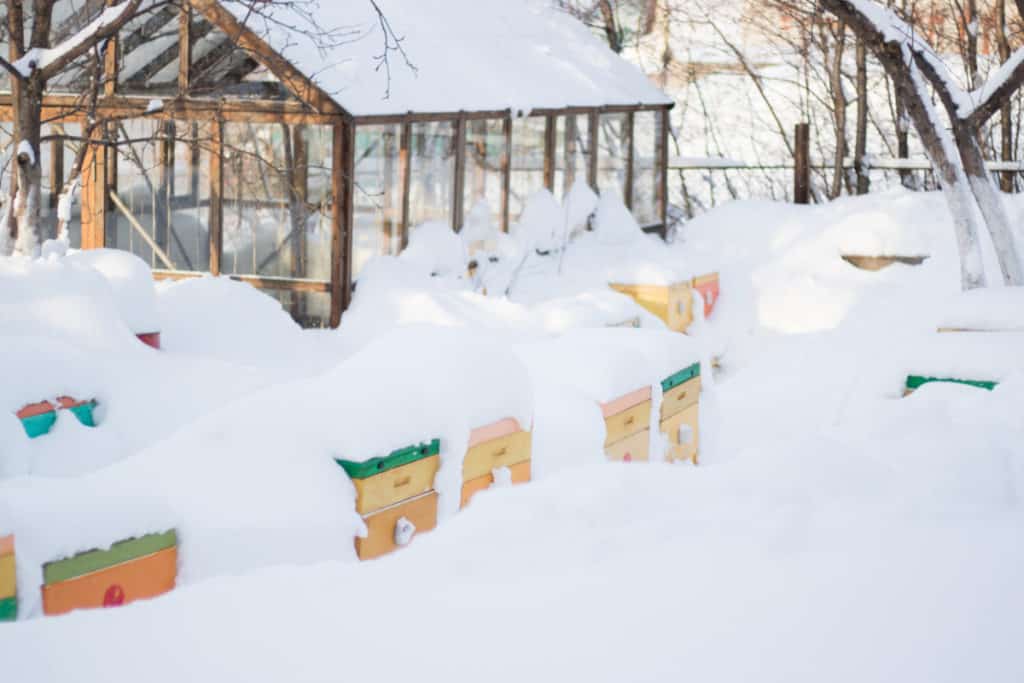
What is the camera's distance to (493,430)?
6.54 meters

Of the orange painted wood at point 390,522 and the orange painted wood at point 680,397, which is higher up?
the orange painted wood at point 680,397

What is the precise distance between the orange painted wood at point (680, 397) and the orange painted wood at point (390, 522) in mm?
2627

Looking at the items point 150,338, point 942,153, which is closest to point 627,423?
point 150,338

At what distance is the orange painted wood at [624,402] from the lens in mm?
7520

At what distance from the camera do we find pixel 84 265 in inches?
377

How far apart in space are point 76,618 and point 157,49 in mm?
10571

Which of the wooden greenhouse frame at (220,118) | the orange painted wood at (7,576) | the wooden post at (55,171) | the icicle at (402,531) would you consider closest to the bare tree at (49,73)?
the wooden greenhouse frame at (220,118)

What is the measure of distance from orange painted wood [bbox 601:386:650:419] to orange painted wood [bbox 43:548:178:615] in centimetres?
313

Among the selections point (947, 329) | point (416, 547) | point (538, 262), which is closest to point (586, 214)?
point (538, 262)

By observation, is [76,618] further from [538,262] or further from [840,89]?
[840,89]

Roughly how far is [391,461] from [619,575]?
1.99 m

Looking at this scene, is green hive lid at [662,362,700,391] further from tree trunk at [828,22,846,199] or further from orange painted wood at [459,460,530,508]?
tree trunk at [828,22,846,199]

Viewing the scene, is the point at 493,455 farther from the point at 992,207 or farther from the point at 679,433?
the point at 992,207

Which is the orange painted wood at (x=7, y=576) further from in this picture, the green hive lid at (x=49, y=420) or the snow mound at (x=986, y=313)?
the snow mound at (x=986, y=313)
